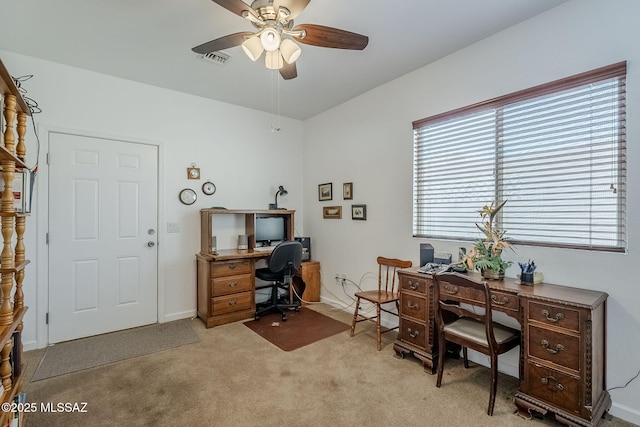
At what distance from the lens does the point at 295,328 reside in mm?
3359

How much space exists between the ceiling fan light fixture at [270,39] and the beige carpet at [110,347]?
2822mm

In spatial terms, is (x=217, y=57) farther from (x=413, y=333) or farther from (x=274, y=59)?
(x=413, y=333)

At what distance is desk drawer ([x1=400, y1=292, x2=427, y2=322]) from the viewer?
251cm

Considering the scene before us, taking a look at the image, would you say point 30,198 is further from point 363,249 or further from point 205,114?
point 363,249

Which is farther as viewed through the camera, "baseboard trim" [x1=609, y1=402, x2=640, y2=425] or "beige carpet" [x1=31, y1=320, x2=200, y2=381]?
"beige carpet" [x1=31, y1=320, x2=200, y2=381]

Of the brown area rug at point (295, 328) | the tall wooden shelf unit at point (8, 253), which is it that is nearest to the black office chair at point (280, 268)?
the brown area rug at point (295, 328)

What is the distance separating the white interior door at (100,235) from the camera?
3002 mm

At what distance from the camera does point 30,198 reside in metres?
2.75

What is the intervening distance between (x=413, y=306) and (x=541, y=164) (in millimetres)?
1517

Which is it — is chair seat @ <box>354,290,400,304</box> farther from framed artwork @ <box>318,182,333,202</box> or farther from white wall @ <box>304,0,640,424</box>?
framed artwork @ <box>318,182,333,202</box>

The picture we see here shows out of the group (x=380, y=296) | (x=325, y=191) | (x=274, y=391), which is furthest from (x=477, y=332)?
(x=325, y=191)

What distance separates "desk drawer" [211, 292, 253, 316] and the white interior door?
2.56 ft

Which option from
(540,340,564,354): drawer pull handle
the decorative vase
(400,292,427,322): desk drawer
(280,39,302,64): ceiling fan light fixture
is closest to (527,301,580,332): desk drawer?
(540,340,564,354): drawer pull handle

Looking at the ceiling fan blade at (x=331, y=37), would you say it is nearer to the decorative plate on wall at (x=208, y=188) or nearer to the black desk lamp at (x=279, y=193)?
the decorative plate on wall at (x=208, y=188)
